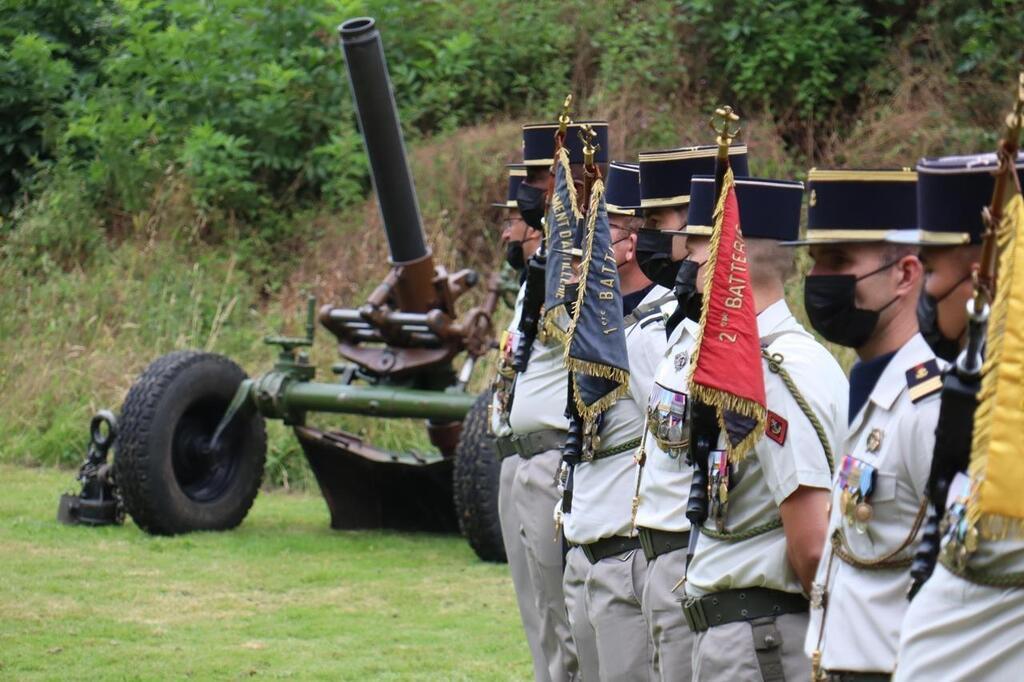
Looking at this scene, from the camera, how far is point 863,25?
14984mm

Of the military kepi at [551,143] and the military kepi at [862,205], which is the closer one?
the military kepi at [862,205]

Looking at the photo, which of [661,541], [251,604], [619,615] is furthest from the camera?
[251,604]

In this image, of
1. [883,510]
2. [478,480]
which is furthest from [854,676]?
[478,480]

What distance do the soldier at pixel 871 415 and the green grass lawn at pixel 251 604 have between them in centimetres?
403

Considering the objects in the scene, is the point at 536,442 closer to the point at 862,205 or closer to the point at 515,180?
the point at 515,180

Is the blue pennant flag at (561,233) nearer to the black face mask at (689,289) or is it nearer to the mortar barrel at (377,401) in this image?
the black face mask at (689,289)

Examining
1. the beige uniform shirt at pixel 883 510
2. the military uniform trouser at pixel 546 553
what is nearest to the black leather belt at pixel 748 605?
the beige uniform shirt at pixel 883 510

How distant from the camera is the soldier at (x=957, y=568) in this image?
281cm

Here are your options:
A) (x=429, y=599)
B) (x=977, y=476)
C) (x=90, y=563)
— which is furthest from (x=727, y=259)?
(x=90, y=563)

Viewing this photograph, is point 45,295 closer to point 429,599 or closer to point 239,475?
point 239,475

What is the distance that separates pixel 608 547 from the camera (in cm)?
515

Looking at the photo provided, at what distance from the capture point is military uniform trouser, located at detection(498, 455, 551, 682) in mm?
6152

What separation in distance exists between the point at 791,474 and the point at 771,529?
0.19 metres

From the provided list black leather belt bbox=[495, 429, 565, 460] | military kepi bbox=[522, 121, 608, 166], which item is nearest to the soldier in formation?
black leather belt bbox=[495, 429, 565, 460]
